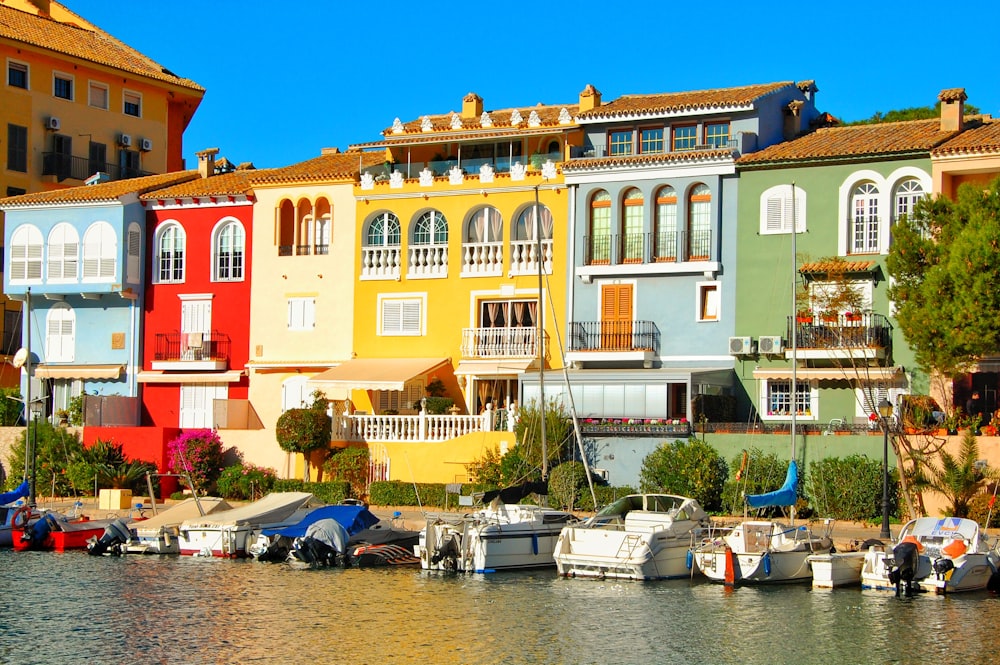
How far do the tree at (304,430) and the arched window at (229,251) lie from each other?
25.8 feet

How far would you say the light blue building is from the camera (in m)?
55.7

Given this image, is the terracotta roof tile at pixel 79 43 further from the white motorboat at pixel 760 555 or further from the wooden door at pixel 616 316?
the white motorboat at pixel 760 555

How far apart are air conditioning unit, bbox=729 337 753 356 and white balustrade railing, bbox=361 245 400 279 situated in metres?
12.5

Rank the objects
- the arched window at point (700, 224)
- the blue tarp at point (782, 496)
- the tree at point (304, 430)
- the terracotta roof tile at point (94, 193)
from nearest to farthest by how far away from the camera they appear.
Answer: the blue tarp at point (782, 496) < the arched window at point (700, 224) < the tree at point (304, 430) < the terracotta roof tile at point (94, 193)

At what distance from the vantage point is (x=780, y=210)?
46.5 metres

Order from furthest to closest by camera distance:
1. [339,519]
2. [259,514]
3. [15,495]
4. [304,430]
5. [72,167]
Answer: [72,167] → [304,430] → [15,495] → [259,514] → [339,519]

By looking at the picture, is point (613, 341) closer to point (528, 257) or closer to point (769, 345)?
point (528, 257)

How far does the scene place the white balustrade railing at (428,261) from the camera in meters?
51.8

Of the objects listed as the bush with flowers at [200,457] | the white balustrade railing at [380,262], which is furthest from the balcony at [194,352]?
the white balustrade railing at [380,262]

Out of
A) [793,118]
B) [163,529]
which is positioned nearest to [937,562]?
[163,529]

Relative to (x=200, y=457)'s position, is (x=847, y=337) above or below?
above

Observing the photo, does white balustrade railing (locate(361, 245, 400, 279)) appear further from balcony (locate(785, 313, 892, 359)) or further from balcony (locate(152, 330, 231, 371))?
balcony (locate(785, 313, 892, 359))

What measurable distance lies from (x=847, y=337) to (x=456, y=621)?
18473 millimetres

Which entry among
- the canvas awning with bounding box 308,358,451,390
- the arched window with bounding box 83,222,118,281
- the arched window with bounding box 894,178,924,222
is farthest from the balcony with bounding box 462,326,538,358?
the arched window with bounding box 83,222,118,281
